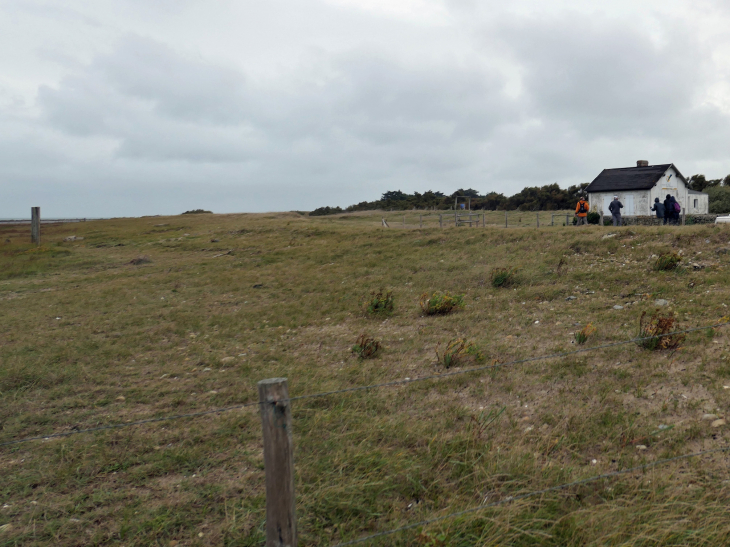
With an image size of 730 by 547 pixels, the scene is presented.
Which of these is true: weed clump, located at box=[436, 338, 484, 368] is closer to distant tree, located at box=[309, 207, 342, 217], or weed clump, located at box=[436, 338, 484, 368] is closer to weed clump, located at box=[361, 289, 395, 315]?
weed clump, located at box=[361, 289, 395, 315]

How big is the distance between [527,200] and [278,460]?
6549 cm

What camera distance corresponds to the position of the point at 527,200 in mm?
64062

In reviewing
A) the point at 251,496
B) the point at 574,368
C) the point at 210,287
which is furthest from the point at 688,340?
the point at 210,287

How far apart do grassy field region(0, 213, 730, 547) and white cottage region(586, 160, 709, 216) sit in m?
28.5

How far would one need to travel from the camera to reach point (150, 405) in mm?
7137

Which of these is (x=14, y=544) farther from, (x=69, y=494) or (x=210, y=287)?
(x=210, y=287)

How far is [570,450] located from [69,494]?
16.2 ft

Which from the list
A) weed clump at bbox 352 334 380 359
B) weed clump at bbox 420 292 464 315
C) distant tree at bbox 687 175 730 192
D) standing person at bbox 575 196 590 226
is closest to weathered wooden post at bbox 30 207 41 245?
weed clump at bbox 420 292 464 315

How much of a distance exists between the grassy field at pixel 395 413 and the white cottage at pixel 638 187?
28499mm

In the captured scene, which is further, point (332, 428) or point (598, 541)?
point (332, 428)

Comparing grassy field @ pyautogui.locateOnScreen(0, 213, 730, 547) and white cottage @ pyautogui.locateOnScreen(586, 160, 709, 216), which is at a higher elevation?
white cottage @ pyautogui.locateOnScreen(586, 160, 709, 216)

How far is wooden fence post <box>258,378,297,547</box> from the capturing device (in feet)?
10.5

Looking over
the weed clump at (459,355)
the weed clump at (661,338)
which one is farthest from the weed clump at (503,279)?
the weed clump at (661,338)

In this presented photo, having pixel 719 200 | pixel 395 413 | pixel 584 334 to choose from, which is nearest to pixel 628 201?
pixel 719 200
